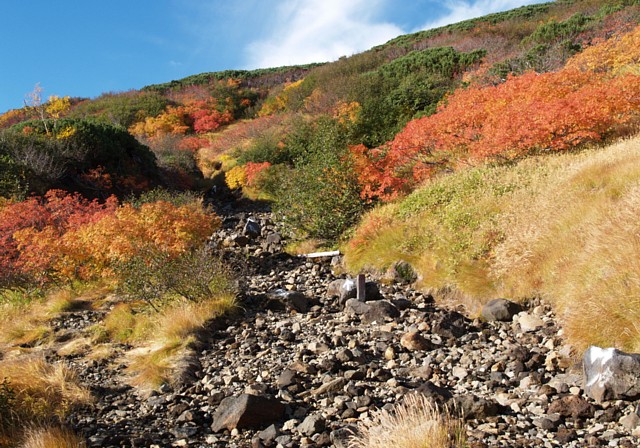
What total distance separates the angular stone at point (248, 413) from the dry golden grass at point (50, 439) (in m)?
1.38

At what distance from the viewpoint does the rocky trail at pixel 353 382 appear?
4.43 metres

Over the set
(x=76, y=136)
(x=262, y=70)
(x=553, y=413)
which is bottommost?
(x=553, y=413)

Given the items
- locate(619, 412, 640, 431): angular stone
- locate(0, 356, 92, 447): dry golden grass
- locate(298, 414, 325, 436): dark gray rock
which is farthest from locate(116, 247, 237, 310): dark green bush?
locate(619, 412, 640, 431): angular stone

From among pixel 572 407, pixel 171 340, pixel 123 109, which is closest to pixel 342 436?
pixel 572 407

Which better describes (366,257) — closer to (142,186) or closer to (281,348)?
(281,348)

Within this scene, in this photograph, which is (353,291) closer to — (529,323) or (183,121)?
(529,323)

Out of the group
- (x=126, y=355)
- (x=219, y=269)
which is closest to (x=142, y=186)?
(x=219, y=269)

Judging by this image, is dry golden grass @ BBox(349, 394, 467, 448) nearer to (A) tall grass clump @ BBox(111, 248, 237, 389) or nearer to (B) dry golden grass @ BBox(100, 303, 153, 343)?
(A) tall grass clump @ BBox(111, 248, 237, 389)

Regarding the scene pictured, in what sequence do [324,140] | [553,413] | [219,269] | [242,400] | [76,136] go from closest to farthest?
1. [553,413]
2. [242,400]
3. [219,269]
4. [324,140]
5. [76,136]

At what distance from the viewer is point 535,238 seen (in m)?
8.40

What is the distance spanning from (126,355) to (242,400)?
3785mm

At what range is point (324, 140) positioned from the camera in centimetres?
1523

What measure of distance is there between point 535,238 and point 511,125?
5438 mm

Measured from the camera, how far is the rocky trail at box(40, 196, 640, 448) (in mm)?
4434
